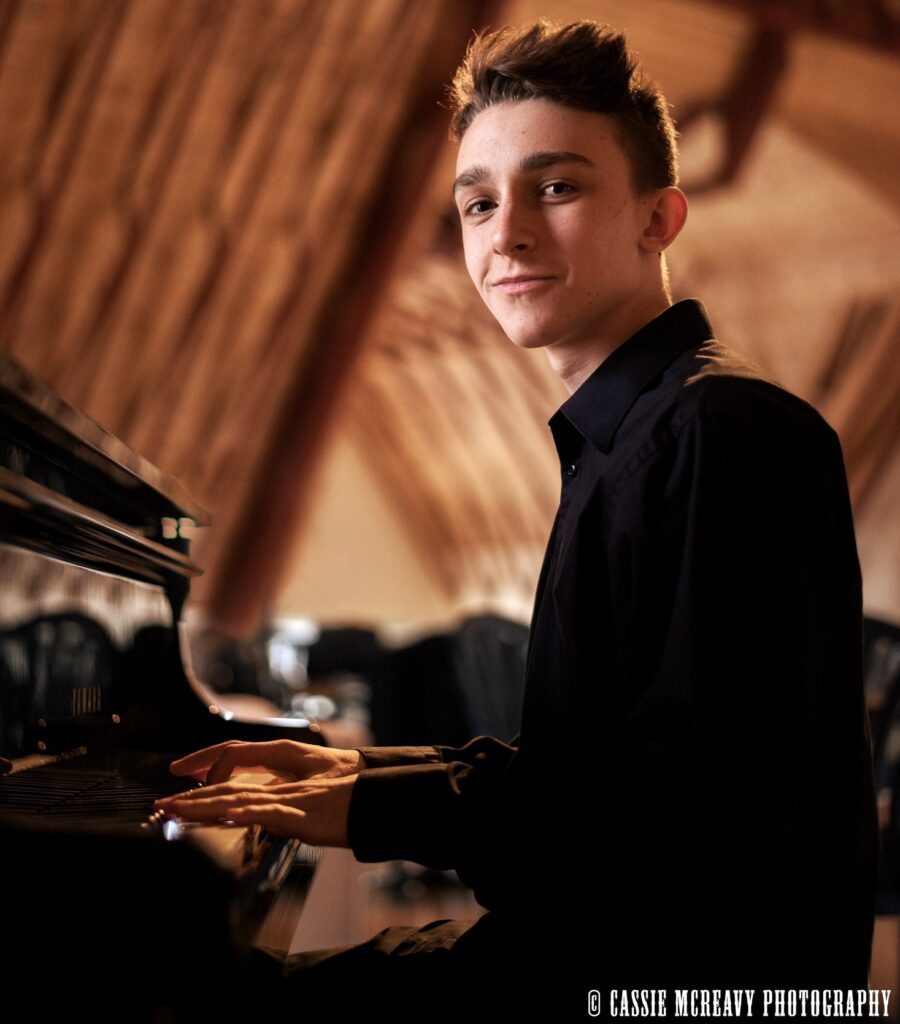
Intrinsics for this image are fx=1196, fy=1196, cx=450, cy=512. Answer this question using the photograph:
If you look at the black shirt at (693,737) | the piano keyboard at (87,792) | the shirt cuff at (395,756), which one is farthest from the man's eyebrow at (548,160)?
the piano keyboard at (87,792)

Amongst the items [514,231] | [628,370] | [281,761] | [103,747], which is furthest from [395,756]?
[514,231]

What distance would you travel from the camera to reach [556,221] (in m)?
1.42

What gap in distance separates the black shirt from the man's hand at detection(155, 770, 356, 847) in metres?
0.02

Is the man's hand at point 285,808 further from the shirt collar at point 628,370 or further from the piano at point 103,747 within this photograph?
the shirt collar at point 628,370

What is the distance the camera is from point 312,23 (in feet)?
19.6

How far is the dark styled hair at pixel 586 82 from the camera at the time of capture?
1.43 metres

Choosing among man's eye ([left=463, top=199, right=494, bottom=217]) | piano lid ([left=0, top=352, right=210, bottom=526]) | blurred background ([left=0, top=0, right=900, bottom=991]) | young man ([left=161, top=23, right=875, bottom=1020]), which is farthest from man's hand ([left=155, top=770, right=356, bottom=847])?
blurred background ([left=0, top=0, right=900, bottom=991])

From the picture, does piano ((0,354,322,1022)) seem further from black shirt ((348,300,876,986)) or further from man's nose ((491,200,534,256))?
man's nose ((491,200,534,256))

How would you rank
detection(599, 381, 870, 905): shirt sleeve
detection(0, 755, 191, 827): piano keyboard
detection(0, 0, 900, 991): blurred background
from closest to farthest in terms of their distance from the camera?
detection(599, 381, 870, 905): shirt sleeve → detection(0, 755, 191, 827): piano keyboard → detection(0, 0, 900, 991): blurred background

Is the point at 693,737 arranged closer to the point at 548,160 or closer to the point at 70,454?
the point at 548,160

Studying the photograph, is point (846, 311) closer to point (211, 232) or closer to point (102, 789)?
point (211, 232)

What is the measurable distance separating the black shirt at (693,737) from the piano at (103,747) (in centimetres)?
25

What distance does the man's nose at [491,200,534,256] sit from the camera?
142 centimetres

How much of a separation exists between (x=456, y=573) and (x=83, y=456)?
16143mm
